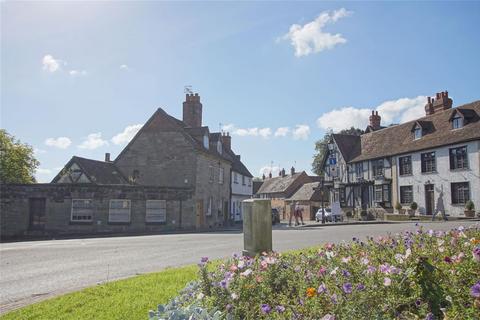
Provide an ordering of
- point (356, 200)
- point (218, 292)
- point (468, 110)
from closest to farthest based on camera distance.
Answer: point (218, 292)
point (468, 110)
point (356, 200)

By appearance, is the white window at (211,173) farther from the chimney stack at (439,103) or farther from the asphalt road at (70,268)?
the chimney stack at (439,103)

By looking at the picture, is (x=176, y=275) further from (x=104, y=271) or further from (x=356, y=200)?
(x=356, y=200)

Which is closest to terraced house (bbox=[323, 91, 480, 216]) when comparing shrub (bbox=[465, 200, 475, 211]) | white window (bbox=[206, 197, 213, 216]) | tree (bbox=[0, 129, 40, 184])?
shrub (bbox=[465, 200, 475, 211])

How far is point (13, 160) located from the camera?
44469mm

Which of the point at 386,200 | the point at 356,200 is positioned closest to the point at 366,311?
the point at 386,200

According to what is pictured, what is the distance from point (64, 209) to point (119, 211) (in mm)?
3749

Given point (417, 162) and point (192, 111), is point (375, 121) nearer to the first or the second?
point (417, 162)

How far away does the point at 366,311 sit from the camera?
10.3ft

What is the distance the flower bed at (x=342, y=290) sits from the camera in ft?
10.7

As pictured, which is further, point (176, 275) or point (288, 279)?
point (176, 275)

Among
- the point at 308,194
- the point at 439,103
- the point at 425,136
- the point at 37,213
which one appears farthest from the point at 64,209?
the point at 308,194

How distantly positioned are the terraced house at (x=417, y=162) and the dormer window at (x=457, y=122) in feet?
0.14

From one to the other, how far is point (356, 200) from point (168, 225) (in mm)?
24341

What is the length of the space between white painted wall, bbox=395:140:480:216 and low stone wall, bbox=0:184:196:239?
23.9 m
